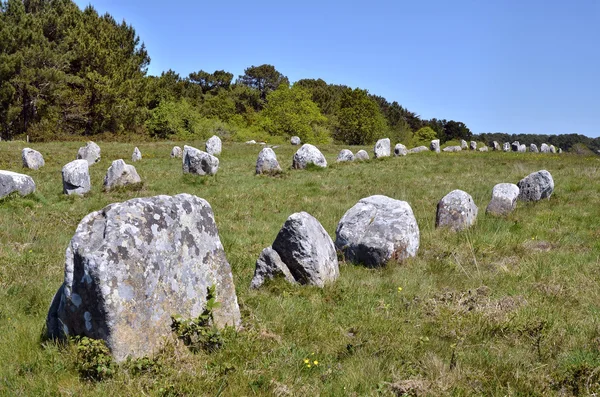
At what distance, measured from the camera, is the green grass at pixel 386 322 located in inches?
177

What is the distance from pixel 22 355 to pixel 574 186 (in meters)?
19.6

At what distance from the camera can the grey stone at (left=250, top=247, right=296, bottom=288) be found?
7461 mm

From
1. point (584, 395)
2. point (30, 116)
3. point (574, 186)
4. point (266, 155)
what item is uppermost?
point (30, 116)

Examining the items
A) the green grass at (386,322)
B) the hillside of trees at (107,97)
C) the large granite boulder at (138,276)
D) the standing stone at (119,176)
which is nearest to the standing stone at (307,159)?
the standing stone at (119,176)

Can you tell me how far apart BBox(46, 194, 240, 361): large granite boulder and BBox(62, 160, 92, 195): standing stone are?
14.3 m

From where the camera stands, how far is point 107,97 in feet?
167

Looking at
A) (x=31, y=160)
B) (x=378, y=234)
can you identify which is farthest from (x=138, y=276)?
(x=31, y=160)

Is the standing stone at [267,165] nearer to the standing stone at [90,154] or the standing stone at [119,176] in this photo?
the standing stone at [119,176]

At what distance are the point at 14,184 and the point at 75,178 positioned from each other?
2.29 metres

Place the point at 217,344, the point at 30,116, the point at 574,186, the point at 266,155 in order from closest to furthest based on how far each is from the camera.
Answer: the point at 217,344, the point at 574,186, the point at 266,155, the point at 30,116

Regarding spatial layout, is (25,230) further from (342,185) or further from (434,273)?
(342,185)

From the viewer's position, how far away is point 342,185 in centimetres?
2016

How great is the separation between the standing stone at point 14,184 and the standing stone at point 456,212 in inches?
568

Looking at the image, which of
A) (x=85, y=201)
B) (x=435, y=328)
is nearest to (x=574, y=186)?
(x=435, y=328)
